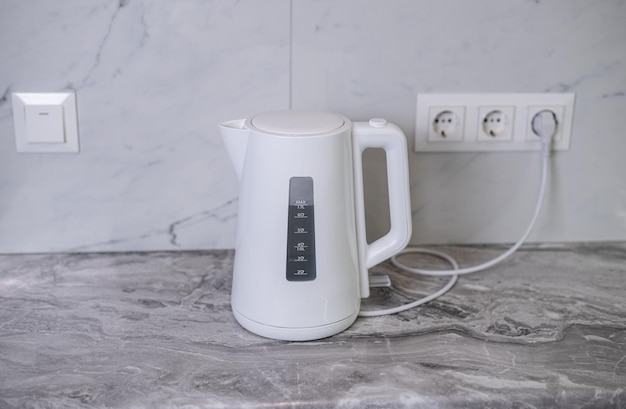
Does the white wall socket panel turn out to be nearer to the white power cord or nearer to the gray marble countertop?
the white power cord

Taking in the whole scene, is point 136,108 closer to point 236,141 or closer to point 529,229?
point 236,141

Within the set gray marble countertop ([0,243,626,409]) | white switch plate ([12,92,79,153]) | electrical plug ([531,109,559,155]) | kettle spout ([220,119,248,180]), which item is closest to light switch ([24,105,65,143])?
white switch plate ([12,92,79,153])

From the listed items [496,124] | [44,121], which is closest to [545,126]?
[496,124]

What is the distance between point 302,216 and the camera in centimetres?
78

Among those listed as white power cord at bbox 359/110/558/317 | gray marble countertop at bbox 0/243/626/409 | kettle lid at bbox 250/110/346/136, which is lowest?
gray marble countertop at bbox 0/243/626/409

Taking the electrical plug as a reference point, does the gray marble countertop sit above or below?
below

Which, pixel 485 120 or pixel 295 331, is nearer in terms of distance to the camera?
pixel 295 331

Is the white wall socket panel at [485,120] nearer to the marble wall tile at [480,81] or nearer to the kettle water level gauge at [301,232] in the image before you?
the marble wall tile at [480,81]

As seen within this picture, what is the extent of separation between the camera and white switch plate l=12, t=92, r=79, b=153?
3.22 feet

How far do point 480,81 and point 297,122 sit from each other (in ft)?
1.19

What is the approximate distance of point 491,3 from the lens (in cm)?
99

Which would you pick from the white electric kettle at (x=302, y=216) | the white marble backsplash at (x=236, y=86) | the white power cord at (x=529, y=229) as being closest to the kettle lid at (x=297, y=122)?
the white electric kettle at (x=302, y=216)

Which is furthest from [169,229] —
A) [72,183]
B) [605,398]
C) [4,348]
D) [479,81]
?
[605,398]

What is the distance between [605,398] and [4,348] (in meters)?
0.68
